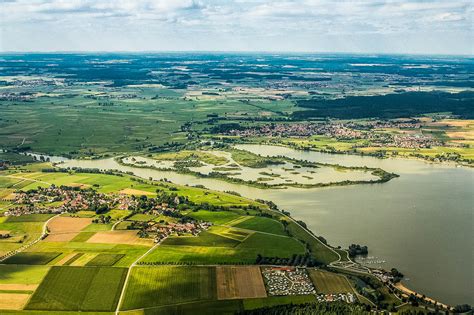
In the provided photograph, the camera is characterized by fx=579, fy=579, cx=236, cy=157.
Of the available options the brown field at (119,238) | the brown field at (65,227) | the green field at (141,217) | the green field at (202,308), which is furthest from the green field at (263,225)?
the brown field at (65,227)

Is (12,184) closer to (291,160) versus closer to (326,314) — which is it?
(291,160)

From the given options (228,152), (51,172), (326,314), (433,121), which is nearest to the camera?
(326,314)

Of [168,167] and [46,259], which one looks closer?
[46,259]

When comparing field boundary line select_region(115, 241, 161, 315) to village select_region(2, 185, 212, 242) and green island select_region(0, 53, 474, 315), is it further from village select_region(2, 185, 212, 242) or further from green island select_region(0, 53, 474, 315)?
village select_region(2, 185, 212, 242)

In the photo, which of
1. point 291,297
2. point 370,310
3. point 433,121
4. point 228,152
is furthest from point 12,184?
point 433,121

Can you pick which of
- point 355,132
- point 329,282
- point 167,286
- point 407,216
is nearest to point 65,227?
point 167,286

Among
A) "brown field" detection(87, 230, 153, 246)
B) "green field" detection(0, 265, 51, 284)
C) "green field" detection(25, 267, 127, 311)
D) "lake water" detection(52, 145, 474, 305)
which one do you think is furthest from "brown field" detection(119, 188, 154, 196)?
"green field" detection(0, 265, 51, 284)

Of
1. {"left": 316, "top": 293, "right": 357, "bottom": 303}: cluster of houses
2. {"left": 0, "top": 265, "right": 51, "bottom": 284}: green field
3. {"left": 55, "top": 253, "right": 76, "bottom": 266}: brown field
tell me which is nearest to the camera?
{"left": 316, "top": 293, "right": 357, "bottom": 303}: cluster of houses

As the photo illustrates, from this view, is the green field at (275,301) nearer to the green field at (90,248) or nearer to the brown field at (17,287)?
the green field at (90,248)
